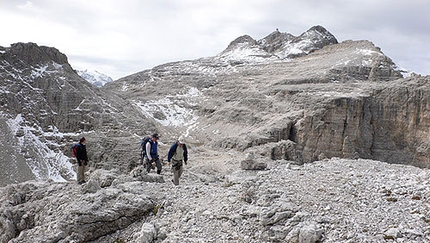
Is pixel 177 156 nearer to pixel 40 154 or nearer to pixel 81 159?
pixel 81 159

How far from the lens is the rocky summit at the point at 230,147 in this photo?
31.6 feet

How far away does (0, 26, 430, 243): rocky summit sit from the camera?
9641mm

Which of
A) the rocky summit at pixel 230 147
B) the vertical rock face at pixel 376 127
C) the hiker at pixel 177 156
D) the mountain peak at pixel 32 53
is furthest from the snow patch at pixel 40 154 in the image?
the vertical rock face at pixel 376 127

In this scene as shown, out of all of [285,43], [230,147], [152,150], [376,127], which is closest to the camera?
[152,150]

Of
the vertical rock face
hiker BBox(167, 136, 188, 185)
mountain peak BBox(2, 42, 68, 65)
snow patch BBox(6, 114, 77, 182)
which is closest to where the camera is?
hiker BBox(167, 136, 188, 185)

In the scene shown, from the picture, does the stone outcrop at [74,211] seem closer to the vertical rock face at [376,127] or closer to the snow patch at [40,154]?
the snow patch at [40,154]

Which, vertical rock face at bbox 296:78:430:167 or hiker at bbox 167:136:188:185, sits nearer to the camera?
hiker at bbox 167:136:188:185

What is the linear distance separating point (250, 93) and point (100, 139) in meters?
32.1

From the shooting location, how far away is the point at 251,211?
32.6ft

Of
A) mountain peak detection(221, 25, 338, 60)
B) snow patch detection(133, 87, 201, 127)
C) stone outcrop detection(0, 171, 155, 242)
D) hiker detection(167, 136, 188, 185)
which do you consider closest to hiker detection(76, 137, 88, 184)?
stone outcrop detection(0, 171, 155, 242)

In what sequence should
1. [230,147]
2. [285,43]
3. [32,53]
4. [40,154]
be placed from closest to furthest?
[40,154] → [230,147] → [32,53] → [285,43]

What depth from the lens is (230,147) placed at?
49750 millimetres

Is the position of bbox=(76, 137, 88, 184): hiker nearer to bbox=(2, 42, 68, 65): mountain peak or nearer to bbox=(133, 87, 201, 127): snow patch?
bbox=(133, 87, 201, 127): snow patch

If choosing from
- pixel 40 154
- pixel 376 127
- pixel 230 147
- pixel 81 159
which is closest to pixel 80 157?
pixel 81 159
